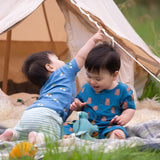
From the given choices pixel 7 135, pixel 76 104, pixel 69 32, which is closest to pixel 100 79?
pixel 76 104

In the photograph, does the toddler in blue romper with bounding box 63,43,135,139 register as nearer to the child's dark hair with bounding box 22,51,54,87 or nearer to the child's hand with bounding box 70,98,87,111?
the child's hand with bounding box 70,98,87,111

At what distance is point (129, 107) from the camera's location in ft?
7.21

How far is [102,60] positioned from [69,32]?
1.31 meters

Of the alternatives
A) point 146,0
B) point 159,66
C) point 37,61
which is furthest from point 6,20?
point 146,0

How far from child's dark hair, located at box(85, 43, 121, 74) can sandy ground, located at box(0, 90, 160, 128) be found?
2.49ft

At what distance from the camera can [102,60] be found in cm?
210

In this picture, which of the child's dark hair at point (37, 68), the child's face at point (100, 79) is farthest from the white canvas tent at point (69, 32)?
the child's dark hair at point (37, 68)

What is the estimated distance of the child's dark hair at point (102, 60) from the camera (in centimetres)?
210

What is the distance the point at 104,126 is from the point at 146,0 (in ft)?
35.0

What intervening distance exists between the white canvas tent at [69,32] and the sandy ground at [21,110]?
0.26 metres

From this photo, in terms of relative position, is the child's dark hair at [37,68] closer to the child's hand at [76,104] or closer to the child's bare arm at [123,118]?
the child's hand at [76,104]

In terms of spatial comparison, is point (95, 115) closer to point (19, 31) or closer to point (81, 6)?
point (81, 6)

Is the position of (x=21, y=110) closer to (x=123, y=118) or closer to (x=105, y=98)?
(x=105, y=98)

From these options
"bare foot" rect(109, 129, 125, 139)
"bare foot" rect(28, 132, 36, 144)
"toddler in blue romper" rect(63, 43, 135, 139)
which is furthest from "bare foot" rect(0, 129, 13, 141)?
"bare foot" rect(109, 129, 125, 139)
